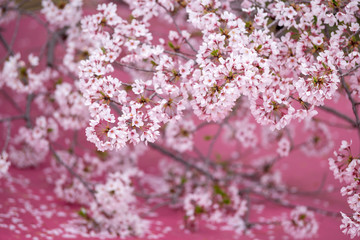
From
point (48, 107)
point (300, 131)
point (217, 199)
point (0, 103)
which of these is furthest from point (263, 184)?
point (0, 103)

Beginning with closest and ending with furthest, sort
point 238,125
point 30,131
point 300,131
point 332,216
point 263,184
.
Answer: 1. point 30,131
2. point 332,216
3. point 238,125
4. point 263,184
5. point 300,131

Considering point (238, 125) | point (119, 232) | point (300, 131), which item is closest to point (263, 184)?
point (238, 125)

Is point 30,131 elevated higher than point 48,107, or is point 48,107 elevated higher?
point 48,107

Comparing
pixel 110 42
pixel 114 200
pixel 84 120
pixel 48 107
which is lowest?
pixel 114 200

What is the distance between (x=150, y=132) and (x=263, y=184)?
2936 millimetres

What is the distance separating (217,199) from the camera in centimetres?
368

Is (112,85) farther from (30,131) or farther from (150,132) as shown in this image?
(30,131)

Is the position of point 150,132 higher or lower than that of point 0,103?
lower

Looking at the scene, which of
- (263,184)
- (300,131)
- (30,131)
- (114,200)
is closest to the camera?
(114,200)

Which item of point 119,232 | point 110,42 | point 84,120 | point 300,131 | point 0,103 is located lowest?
point 119,232

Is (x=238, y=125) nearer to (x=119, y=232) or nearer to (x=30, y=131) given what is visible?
(x=119, y=232)

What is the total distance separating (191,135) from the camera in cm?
380

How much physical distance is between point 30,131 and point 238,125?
216 cm

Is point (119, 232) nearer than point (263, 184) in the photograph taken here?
Yes
